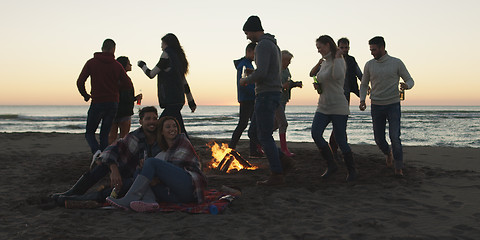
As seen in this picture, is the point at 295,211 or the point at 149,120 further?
the point at 149,120

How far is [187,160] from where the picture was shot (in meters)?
3.83

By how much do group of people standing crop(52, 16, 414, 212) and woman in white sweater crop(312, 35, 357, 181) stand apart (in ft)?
0.04

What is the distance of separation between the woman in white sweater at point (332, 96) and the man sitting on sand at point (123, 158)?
2.20m

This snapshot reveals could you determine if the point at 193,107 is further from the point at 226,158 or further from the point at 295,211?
the point at 295,211

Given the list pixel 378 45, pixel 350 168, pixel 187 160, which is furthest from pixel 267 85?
pixel 378 45

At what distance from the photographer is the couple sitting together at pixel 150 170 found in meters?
3.63

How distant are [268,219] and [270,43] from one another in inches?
87.1

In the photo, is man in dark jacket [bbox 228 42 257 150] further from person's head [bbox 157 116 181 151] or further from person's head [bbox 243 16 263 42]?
person's head [bbox 157 116 181 151]

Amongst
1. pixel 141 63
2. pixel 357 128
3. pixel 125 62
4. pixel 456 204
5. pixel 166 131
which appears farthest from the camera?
pixel 357 128

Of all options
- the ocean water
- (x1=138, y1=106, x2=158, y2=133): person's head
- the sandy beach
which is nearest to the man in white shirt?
the sandy beach

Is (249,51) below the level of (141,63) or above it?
above

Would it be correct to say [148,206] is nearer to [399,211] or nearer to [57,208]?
[57,208]

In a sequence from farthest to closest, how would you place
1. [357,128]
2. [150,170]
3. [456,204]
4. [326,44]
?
1. [357,128]
2. [326,44]
3. [456,204]
4. [150,170]

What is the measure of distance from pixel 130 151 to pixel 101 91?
2089 mm
